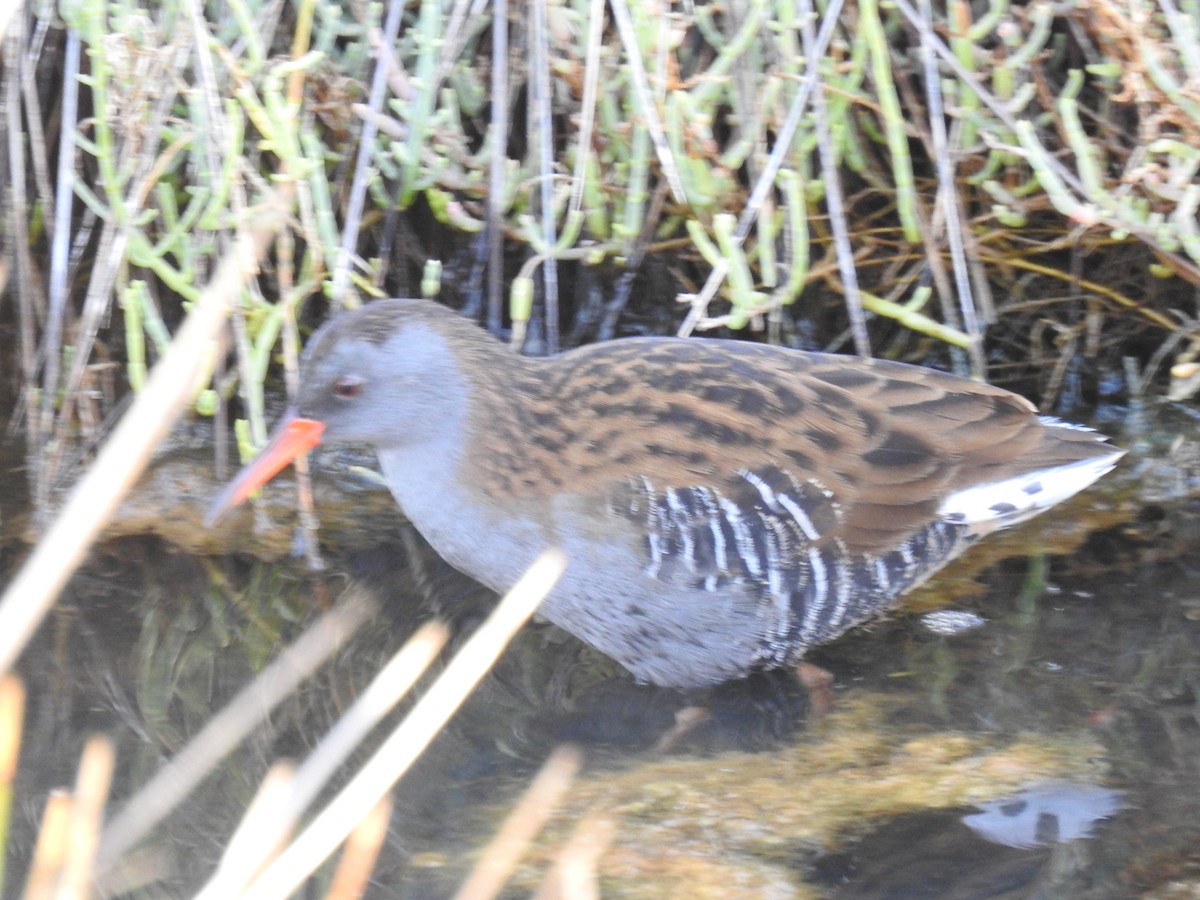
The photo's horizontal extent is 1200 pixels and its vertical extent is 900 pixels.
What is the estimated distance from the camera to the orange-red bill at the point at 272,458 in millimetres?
2865

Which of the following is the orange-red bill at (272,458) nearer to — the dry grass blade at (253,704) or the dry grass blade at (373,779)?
the dry grass blade at (253,704)

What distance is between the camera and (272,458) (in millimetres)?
2871

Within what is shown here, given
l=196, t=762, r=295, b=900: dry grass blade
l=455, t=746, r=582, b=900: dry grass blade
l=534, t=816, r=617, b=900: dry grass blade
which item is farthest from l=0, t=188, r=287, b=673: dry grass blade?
l=534, t=816, r=617, b=900: dry grass blade

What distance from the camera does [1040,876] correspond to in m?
2.33

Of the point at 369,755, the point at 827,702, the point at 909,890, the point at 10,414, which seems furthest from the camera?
the point at 10,414

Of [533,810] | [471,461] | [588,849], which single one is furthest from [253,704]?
[533,810]

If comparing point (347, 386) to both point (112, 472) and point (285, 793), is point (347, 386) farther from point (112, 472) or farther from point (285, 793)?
point (112, 472)

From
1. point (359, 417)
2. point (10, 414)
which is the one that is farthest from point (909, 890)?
point (10, 414)

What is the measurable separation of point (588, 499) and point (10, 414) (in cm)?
168

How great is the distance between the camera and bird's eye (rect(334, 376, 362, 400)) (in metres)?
2.85

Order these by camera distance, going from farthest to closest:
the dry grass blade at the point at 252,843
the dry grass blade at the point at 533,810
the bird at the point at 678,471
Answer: the bird at the point at 678,471 → the dry grass blade at the point at 533,810 → the dry grass blade at the point at 252,843

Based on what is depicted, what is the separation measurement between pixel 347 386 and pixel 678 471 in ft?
2.13

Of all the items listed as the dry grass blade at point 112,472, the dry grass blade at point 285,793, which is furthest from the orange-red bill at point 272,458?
the dry grass blade at point 112,472

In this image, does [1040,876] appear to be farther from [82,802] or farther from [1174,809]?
[82,802]
